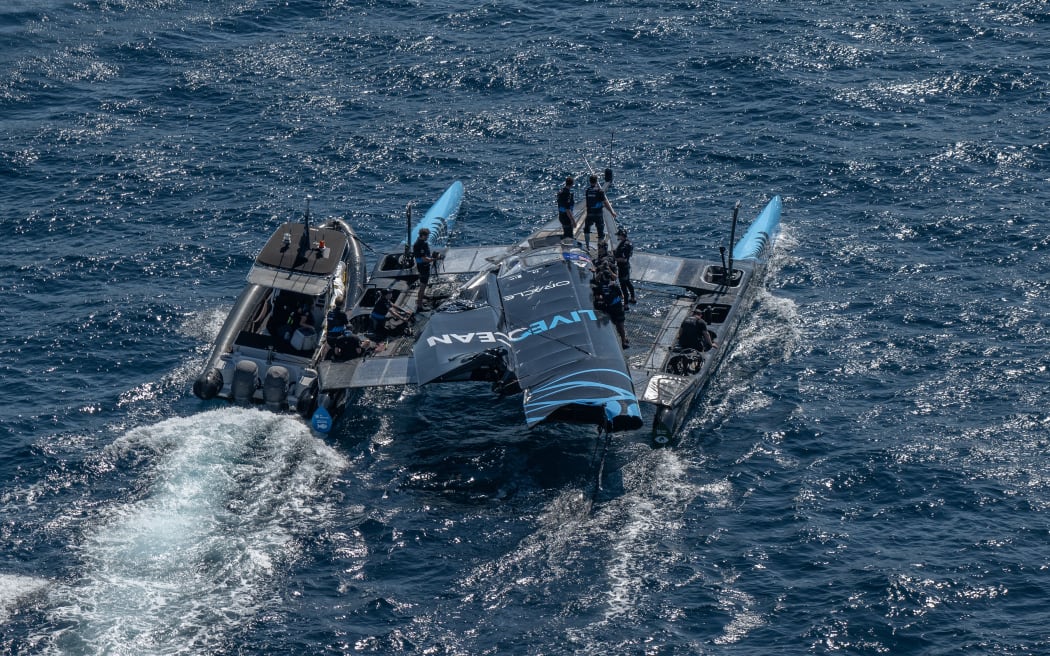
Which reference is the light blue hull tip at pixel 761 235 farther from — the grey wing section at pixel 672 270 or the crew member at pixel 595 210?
the crew member at pixel 595 210

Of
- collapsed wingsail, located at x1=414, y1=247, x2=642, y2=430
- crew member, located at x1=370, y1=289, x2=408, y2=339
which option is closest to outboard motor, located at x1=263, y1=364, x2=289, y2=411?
crew member, located at x1=370, y1=289, x2=408, y2=339

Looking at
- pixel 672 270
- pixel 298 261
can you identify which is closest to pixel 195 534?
pixel 298 261

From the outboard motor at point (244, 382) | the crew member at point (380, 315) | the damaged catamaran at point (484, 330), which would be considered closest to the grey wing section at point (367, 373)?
the damaged catamaran at point (484, 330)

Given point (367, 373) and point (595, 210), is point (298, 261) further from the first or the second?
point (595, 210)

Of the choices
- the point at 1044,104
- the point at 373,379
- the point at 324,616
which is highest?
the point at 1044,104

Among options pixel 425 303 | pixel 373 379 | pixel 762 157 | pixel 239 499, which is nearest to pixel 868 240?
pixel 762 157

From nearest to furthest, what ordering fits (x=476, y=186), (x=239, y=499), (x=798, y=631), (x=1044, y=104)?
(x=798, y=631)
(x=239, y=499)
(x=476, y=186)
(x=1044, y=104)

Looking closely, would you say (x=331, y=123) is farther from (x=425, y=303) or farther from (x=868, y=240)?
(x=868, y=240)

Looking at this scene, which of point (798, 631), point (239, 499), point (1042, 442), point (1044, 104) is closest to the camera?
point (798, 631)
